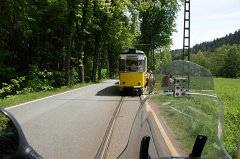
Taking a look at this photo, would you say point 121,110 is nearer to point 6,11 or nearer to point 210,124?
point 210,124

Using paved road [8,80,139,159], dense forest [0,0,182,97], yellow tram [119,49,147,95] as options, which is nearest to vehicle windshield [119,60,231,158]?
paved road [8,80,139,159]

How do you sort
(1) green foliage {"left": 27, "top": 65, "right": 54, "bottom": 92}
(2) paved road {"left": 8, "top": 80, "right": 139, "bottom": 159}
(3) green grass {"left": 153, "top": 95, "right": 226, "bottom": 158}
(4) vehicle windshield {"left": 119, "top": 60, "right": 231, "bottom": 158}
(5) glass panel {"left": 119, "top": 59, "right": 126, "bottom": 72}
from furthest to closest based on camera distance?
1. (1) green foliage {"left": 27, "top": 65, "right": 54, "bottom": 92}
2. (5) glass panel {"left": 119, "top": 59, "right": 126, "bottom": 72}
3. (2) paved road {"left": 8, "top": 80, "right": 139, "bottom": 159}
4. (3) green grass {"left": 153, "top": 95, "right": 226, "bottom": 158}
5. (4) vehicle windshield {"left": 119, "top": 60, "right": 231, "bottom": 158}

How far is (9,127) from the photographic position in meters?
3.62

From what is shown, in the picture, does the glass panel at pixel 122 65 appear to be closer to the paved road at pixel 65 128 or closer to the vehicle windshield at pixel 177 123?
the paved road at pixel 65 128

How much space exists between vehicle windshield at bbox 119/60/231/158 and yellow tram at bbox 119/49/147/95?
23.1m

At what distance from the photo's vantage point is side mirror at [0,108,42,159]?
3494 millimetres

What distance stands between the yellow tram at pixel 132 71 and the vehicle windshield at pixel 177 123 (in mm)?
23055

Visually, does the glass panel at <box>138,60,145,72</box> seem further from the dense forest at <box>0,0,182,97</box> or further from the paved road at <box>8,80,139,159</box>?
the paved road at <box>8,80,139,159</box>

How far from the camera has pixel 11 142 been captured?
11.7 feet

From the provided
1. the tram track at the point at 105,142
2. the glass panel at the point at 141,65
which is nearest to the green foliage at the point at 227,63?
the glass panel at the point at 141,65

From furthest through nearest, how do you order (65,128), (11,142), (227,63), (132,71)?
(227,63)
(132,71)
(65,128)
(11,142)

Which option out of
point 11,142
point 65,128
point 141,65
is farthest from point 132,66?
point 11,142

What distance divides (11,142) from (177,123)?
4.86 ft

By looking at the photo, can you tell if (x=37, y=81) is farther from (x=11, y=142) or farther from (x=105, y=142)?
(x=11, y=142)
